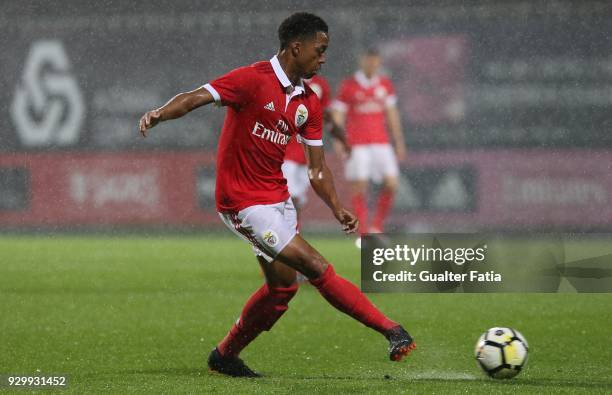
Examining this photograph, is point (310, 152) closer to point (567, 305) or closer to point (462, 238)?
point (567, 305)

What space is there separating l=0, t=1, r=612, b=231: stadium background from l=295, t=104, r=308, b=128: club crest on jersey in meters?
Answer: 10.4

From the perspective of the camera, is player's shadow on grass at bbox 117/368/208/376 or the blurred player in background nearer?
player's shadow on grass at bbox 117/368/208/376

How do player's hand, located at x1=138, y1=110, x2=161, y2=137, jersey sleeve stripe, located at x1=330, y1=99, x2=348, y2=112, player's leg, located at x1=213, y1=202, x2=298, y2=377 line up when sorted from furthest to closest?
jersey sleeve stripe, located at x1=330, y1=99, x2=348, y2=112 < player's leg, located at x1=213, y1=202, x2=298, y2=377 < player's hand, located at x1=138, y1=110, x2=161, y2=137

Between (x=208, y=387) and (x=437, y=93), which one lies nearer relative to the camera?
(x=208, y=387)

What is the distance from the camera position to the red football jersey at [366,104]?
14.4 meters

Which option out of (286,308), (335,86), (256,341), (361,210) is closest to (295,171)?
(361,210)

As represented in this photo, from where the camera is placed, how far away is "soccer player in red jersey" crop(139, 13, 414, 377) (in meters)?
5.63

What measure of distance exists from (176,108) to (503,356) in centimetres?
199

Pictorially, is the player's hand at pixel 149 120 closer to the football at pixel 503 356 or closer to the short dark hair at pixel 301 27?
the short dark hair at pixel 301 27

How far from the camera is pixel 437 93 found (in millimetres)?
17188

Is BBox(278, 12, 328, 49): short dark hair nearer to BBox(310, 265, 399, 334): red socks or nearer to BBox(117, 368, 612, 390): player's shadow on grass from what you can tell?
BBox(310, 265, 399, 334): red socks

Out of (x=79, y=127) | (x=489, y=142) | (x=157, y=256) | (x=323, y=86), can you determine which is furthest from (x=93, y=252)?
(x=489, y=142)

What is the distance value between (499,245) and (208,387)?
1005 cm

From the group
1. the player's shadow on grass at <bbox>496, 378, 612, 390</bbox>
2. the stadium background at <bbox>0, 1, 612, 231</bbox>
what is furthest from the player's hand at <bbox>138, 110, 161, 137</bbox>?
the stadium background at <bbox>0, 1, 612, 231</bbox>
